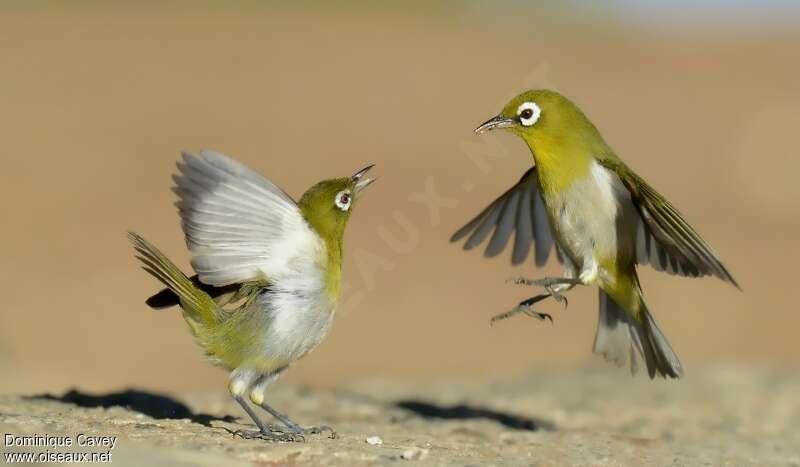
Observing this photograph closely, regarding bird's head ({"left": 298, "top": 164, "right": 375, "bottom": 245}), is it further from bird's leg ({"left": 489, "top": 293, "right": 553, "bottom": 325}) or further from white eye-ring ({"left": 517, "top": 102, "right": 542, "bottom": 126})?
white eye-ring ({"left": 517, "top": 102, "right": 542, "bottom": 126})

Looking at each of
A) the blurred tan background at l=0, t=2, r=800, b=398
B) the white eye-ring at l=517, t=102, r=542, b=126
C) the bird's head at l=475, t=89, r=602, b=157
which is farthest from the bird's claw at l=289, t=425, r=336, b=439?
the blurred tan background at l=0, t=2, r=800, b=398

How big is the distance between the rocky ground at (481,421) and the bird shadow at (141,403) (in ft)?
0.05

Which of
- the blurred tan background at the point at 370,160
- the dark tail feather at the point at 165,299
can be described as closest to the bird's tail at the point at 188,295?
the dark tail feather at the point at 165,299

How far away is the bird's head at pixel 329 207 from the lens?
224 inches

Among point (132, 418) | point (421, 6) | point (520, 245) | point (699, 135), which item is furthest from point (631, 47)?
point (132, 418)

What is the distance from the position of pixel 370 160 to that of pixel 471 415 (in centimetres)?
1032

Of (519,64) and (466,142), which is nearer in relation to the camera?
(466,142)

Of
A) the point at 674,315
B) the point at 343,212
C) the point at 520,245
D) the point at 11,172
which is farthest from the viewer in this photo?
the point at 11,172

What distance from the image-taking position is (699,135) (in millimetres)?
23359

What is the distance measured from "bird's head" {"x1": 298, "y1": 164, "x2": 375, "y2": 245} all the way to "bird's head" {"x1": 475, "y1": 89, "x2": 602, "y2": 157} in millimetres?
1087

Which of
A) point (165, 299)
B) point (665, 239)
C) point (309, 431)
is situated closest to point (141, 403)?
point (165, 299)

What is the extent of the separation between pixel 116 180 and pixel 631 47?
22.1 m

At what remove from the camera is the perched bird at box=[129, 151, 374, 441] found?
5348 millimetres

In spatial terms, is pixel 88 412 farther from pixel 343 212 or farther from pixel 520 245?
pixel 520 245
